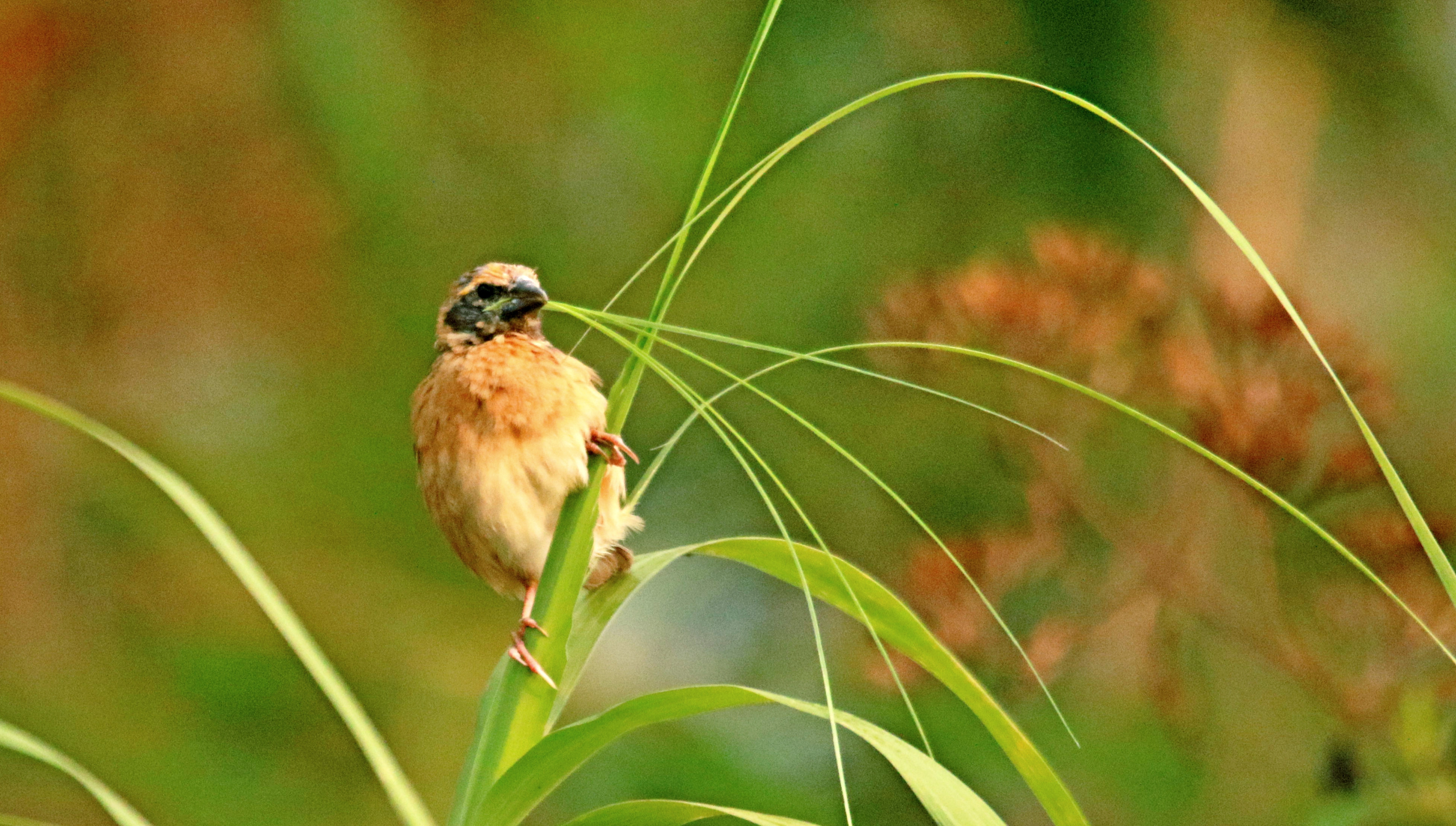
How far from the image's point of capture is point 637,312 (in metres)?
3.21

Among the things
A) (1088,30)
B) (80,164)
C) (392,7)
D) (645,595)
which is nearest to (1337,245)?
(1088,30)

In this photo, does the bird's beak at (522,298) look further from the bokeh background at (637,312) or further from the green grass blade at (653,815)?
the green grass blade at (653,815)

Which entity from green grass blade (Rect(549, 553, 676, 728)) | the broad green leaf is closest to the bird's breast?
green grass blade (Rect(549, 553, 676, 728))

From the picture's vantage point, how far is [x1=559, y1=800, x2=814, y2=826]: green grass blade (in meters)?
0.90

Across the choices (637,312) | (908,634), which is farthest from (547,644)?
(637,312)

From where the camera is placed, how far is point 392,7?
3410 mm

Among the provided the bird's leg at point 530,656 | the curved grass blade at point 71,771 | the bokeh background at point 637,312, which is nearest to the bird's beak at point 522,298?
the bokeh background at point 637,312

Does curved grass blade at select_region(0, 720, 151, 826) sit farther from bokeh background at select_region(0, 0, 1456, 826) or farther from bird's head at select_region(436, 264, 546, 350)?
bokeh background at select_region(0, 0, 1456, 826)

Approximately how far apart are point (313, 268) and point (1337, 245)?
229cm

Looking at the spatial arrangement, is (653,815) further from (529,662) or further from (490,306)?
(490,306)

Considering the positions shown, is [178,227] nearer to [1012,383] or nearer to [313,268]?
[313,268]

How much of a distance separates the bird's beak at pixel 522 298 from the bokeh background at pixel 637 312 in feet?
2.07

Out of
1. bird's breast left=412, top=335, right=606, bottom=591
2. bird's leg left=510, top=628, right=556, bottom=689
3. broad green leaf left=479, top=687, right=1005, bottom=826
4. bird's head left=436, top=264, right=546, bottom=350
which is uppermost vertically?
bird's head left=436, top=264, right=546, bottom=350

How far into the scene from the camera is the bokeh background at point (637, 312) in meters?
2.54
